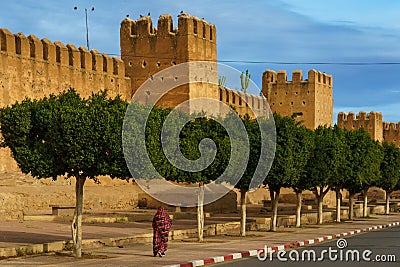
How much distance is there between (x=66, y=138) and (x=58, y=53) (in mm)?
22812

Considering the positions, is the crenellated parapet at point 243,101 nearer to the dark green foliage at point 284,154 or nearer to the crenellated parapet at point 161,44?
the crenellated parapet at point 161,44

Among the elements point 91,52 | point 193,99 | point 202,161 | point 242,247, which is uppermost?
point 91,52

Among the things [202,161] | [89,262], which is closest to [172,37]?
[202,161]

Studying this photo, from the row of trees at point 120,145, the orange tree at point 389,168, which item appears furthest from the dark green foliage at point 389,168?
the row of trees at point 120,145

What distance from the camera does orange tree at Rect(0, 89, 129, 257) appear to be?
16.1 metres

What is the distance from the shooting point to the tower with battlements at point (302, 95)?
63.2 m

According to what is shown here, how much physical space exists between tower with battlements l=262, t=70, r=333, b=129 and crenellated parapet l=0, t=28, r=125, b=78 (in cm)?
2497

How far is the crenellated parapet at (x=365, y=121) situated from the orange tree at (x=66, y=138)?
68.9 metres

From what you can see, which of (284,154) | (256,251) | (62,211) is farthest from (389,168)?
(256,251)

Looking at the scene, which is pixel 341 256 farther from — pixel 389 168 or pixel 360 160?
pixel 389 168

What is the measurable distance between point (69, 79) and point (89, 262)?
Result: 2430 centimetres

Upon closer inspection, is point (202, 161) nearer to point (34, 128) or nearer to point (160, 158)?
point (160, 158)

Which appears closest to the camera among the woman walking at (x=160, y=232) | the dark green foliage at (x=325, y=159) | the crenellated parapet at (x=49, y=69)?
the woman walking at (x=160, y=232)

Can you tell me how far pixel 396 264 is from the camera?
14.5 m
